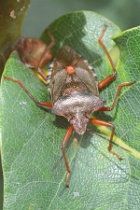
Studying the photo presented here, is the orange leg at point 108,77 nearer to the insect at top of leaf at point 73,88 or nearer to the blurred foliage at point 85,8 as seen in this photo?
the insect at top of leaf at point 73,88

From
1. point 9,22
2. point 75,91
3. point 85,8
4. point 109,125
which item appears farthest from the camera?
point 85,8

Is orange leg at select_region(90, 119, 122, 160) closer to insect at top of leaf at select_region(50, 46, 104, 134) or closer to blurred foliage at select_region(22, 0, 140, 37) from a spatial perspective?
insect at top of leaf at select_region(50, 46, 104, 134)

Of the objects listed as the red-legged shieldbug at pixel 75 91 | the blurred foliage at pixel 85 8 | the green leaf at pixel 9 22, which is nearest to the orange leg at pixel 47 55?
the red-legged shieldbug at pixel 75 91

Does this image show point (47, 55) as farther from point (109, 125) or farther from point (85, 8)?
point (85, 8)

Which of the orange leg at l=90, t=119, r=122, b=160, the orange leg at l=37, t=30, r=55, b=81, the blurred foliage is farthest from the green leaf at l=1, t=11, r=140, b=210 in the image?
the blurred foliage

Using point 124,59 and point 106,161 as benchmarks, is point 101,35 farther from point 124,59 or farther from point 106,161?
point 106,161

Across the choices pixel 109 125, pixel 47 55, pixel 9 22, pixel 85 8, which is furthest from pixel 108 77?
pixel 85 8

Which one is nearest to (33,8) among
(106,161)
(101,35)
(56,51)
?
(56,51)
